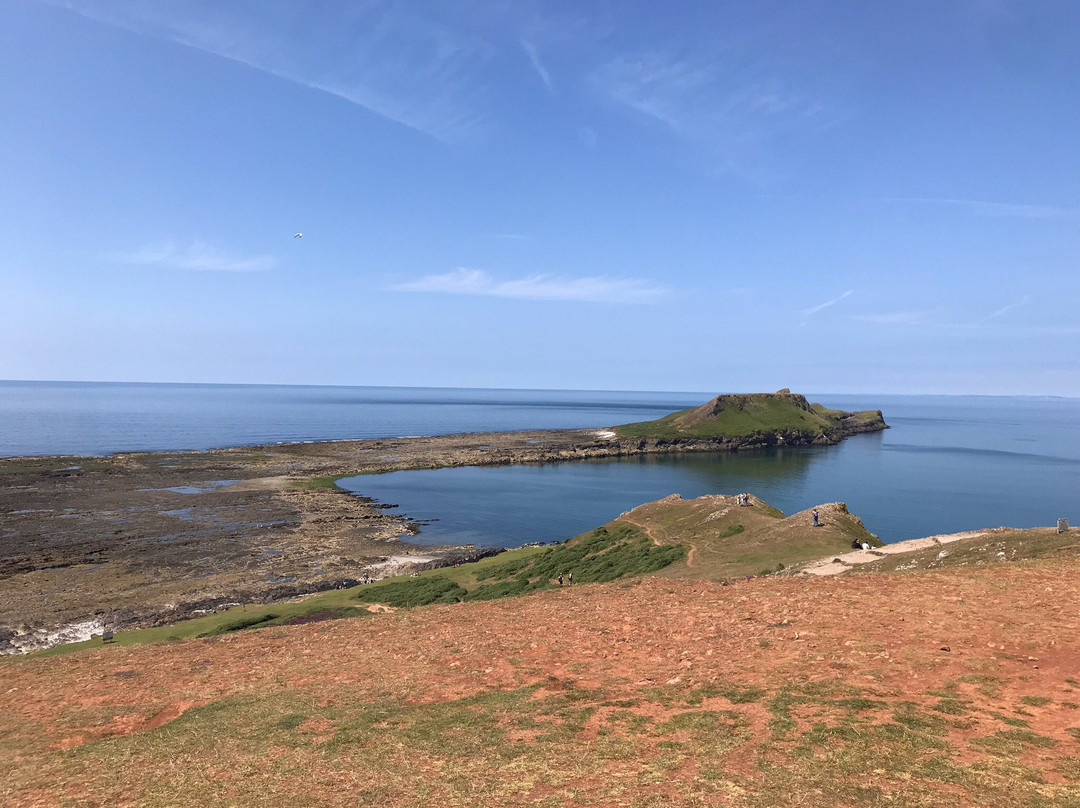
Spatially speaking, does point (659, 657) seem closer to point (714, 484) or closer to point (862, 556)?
point (862, 556)

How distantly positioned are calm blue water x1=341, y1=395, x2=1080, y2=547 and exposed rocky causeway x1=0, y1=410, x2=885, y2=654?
9.71 m

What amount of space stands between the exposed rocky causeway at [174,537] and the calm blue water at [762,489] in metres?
9.71

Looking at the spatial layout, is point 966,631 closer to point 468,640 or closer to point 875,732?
point 875,732

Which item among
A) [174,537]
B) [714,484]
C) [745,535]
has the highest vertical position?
[745,535]

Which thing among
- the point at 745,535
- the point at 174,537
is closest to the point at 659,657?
the point at 745,535

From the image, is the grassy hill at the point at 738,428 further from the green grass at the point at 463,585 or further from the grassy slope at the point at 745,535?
the green grass at the point at 463,585

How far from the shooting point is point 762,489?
357 feet

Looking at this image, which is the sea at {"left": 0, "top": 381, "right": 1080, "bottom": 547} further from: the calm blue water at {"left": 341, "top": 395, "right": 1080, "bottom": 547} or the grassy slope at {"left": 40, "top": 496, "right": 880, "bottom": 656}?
the grassy slope at {"left": 40, "top": 496, "right": 880, "bottom": 656}

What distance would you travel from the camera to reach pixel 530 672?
1928 centimetres

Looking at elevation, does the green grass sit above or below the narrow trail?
below

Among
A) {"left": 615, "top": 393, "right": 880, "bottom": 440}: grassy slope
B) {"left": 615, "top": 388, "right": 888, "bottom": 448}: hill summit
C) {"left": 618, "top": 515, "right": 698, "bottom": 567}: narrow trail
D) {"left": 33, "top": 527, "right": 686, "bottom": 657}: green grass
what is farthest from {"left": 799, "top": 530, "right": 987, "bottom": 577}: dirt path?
{"left": 615, "top": 393, "right": 880, "bottom": 440}: grassy slope

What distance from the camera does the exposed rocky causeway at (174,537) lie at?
4750 cm

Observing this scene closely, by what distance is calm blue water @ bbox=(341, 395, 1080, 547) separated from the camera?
270 feet

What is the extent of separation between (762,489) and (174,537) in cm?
9304
